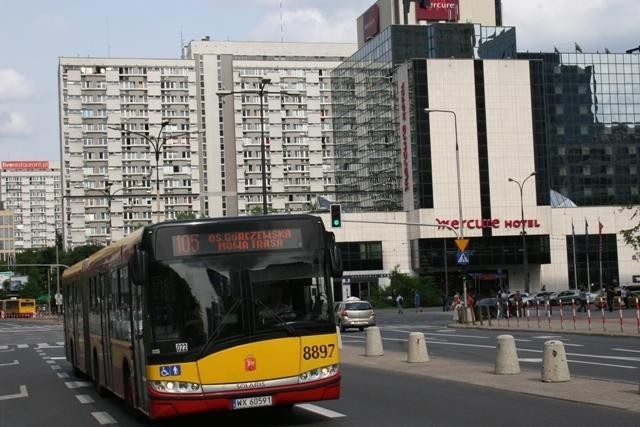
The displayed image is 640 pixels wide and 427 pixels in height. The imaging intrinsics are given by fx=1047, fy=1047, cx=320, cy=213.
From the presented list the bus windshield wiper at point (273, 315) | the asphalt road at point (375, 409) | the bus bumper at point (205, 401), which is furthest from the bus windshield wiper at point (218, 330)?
the asphalt road at point (375, 409)

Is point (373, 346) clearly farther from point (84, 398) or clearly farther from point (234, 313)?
point (234, 313)


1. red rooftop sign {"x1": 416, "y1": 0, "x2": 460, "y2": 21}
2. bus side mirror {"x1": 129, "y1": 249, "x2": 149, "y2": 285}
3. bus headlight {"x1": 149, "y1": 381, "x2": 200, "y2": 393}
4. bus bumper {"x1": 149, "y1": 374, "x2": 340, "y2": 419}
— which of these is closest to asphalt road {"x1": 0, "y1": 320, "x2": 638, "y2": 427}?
bus bumper {"x1": 149, "y1": 374, "x2": 340, "y2": 419}

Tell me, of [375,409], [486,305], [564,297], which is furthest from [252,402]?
[564,297]

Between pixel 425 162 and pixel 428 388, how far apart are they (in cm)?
8897

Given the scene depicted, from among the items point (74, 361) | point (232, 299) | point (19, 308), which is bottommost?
point (19, 308)

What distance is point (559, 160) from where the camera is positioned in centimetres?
13400

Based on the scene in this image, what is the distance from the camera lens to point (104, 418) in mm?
15133

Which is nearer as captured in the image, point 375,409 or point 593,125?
point 375,409

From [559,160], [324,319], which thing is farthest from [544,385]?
[559,160]

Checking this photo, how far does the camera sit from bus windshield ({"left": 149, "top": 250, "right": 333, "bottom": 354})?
12133 millimetres

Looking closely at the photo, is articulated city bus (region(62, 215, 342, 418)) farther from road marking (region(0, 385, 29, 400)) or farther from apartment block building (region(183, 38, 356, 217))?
apartment block building (region(183, 38, 356, 217))

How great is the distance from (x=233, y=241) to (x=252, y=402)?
192 centimetres

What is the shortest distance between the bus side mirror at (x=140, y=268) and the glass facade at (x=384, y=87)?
9948 cm

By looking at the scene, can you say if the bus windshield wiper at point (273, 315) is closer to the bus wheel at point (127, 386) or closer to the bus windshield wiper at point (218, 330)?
the bus windshield wiper at point (218, 330)
